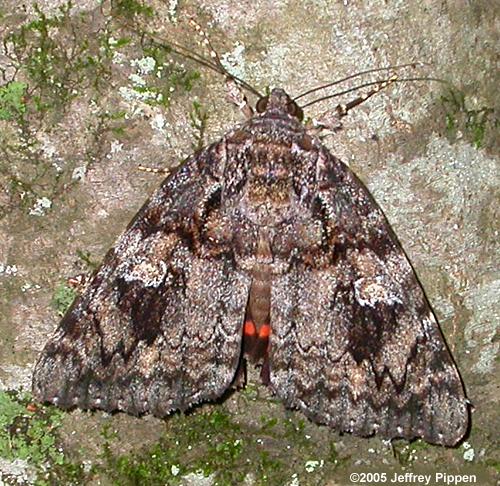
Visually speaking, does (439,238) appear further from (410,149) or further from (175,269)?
(175,269)

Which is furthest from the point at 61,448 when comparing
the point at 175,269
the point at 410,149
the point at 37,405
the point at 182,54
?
the point at 410,149

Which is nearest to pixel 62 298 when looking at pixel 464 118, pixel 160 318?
pixel 160 318

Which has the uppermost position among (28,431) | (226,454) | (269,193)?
(269,193)

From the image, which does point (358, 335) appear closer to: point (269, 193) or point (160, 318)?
point (269, 193)

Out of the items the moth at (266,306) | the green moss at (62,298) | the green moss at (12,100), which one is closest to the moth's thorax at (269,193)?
the moth at (266,306)

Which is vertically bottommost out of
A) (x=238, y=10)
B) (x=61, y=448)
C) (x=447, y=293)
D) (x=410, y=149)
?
(x=61, y=448)

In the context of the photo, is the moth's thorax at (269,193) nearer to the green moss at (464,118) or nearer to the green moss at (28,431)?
the green moss at (464,118)

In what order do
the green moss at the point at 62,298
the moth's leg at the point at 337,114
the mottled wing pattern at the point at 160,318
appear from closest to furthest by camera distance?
1. the moth's leg at the point at 337,114
2. the mottled wing pattern at the point at 160,318
3. the green moss at the point at 62,298
